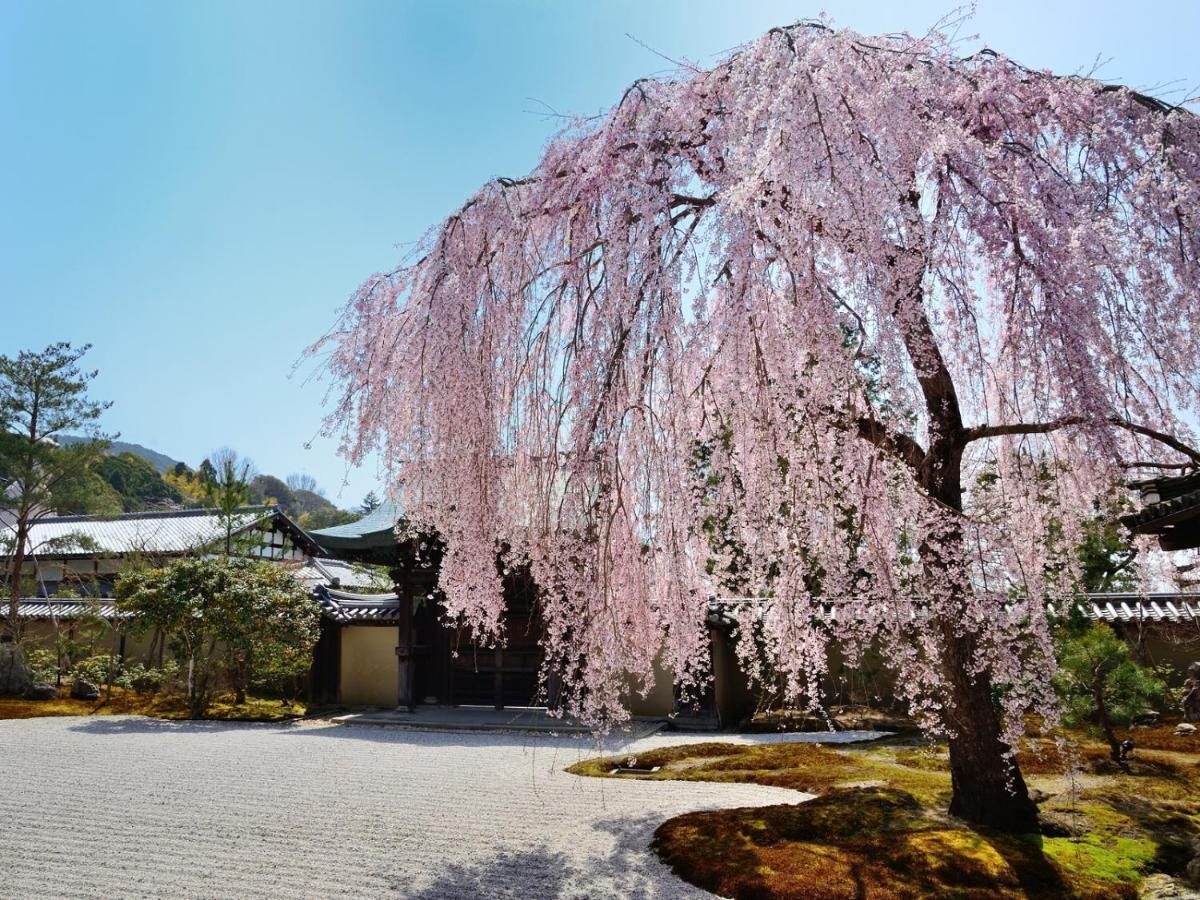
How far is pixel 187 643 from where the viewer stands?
15258 mm

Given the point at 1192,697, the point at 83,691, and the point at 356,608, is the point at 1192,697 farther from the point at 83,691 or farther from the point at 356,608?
the point at 83,691

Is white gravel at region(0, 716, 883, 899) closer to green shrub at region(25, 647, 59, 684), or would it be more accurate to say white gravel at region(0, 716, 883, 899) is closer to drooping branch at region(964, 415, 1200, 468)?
drooping branch at region(964, 415, 1200, 468)

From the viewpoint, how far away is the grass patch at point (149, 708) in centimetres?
1519

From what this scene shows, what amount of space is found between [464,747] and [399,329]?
27.1ft

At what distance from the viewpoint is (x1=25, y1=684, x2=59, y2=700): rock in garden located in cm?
1689

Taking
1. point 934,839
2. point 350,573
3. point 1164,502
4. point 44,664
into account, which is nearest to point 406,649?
point 44,664

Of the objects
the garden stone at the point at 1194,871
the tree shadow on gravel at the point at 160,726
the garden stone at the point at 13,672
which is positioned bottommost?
the tree shadow on gravel at the point at 160,726

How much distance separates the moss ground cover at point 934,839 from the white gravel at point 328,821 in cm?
47

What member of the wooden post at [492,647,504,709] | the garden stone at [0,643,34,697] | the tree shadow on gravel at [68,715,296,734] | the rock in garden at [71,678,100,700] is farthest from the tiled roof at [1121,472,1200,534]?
the garden stone at [0,643,34,697]

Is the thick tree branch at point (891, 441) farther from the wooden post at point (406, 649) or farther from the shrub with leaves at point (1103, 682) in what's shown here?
the wooden post at point (406, 649)

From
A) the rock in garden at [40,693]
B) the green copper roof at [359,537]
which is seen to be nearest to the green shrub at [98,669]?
the rock in garden at [40,693]

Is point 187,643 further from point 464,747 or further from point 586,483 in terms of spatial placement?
point 586,483

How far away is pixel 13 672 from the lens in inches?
674

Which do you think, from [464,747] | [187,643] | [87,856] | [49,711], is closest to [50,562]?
[49,711]
